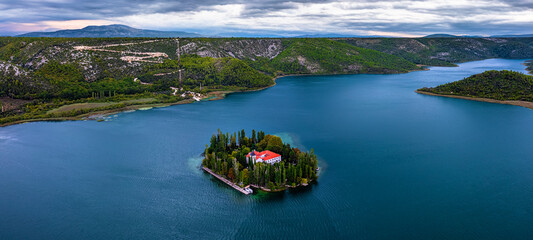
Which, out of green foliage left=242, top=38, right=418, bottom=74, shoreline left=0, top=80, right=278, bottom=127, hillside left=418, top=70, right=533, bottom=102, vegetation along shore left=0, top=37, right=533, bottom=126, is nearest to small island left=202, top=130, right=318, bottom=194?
shoreline left=0, top=80, right=278, bottom=127

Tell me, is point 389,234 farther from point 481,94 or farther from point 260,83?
point 260,83

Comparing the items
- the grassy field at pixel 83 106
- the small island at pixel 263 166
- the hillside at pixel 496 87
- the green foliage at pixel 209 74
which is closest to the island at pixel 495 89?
the hillside at pixel 496 87

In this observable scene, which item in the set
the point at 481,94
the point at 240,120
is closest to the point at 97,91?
the point at 240,120

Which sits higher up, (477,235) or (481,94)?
(481,94)

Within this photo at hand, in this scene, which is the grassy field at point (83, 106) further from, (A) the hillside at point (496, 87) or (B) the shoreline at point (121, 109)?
(A) the hillside at point (496, 87)

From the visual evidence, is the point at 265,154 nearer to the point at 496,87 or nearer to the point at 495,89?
the point at 495,89

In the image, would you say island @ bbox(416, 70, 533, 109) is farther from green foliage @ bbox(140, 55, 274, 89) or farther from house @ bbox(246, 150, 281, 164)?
house @ bbox(246, 150, 281, 164)
